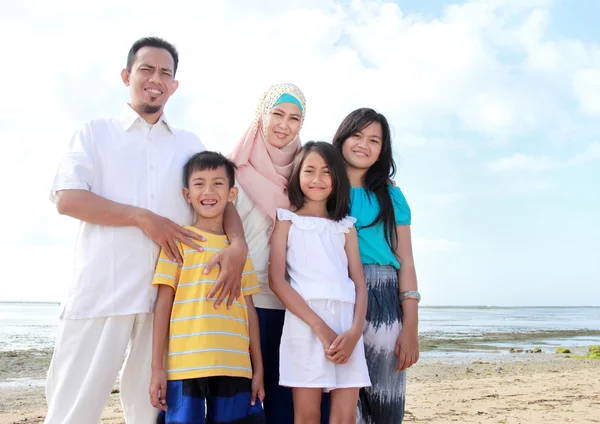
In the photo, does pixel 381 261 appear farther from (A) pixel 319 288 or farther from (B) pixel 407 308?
(A) pixel 319 288

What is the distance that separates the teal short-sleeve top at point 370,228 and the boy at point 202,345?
746 mm

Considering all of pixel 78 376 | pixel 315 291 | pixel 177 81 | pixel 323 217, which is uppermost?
pixel 177 81

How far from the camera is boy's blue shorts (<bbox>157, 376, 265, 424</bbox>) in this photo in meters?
2.42

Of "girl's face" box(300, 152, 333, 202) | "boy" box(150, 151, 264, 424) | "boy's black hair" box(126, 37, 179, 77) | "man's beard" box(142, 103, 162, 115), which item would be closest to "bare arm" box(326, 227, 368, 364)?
"girl's face" box(300, 152, 333, 202)

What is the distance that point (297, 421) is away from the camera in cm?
267

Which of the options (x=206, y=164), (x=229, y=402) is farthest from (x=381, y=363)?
(x=206, y=164)

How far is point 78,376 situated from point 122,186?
0.92m

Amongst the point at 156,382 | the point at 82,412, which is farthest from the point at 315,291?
the point at 82,412

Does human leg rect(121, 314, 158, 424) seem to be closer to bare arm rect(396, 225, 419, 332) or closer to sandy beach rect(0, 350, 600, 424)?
bare arm rect(396, 225, 419, 332)

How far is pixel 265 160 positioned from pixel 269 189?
0.19 m

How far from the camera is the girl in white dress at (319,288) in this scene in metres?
2.66

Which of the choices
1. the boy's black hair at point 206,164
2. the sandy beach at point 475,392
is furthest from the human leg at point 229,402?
the sandy beach at point 475,392

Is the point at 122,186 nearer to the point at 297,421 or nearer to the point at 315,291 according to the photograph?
the point at 315,291

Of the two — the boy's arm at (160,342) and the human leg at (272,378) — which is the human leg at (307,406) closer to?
the human leg at (272,378)
